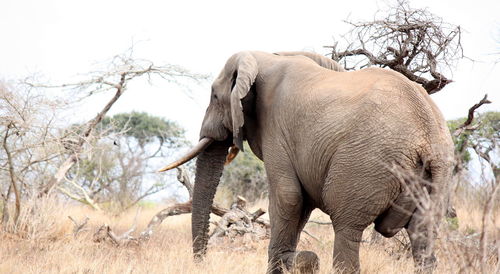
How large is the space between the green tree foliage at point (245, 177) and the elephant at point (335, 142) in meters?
14.2

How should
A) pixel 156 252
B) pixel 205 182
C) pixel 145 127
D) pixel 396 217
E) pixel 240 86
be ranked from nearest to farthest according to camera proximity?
pixel 396 217 → pixel 240 86 → pixel 205 182 → pixel 156 252 → pixel 145 127

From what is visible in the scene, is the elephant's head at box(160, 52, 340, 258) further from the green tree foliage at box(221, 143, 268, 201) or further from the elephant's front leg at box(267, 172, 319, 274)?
the green tree foliage at box(221, 143, 268, 201)

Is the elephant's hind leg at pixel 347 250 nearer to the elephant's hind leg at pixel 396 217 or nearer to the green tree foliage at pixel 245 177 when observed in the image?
the elephant's hind leg at pixel 396 217

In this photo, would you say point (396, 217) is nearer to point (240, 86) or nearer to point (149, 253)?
point (240, 86)

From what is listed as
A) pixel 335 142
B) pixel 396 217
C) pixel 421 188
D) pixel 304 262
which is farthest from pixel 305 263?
pixel 421 188

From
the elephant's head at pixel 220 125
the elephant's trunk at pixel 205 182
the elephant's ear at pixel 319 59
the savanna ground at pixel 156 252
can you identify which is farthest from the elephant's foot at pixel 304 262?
the elephant's ear at pixel 319 59

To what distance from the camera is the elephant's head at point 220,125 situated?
19.8 feet

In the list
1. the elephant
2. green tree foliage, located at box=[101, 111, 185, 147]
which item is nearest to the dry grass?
the elephant

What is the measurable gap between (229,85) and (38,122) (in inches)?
162

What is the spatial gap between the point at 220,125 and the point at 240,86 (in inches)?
29.4

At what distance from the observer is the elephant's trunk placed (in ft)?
22.8

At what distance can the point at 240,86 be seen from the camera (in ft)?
19.7

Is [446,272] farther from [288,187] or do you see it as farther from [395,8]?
[395,8]

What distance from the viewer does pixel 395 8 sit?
8.67 m
